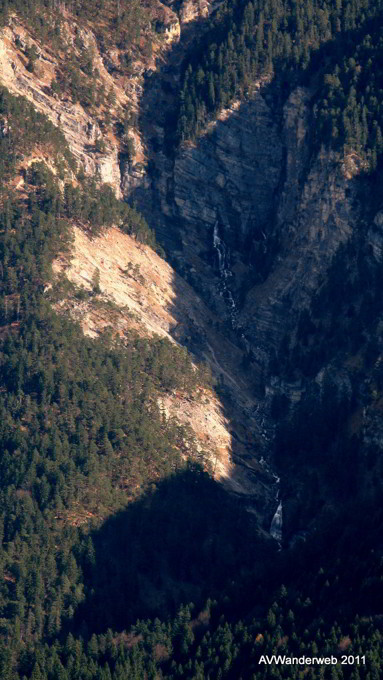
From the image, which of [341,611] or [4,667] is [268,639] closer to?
[341,611]

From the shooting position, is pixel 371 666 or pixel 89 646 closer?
pixel 371 666

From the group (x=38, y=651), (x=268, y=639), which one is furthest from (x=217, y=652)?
(x=38, y=651)

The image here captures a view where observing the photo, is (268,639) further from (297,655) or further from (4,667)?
(4,667)

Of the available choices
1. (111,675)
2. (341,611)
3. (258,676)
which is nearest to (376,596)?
(341,611)

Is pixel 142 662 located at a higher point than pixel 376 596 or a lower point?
lower

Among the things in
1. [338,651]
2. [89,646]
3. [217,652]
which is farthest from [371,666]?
[89,646]

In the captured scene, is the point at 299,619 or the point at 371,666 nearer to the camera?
the point at 371,666

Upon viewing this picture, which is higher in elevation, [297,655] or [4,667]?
[297,655]

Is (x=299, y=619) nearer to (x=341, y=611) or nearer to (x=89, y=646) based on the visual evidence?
(x=341, y=611)
